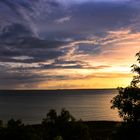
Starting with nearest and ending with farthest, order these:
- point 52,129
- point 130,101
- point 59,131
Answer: point 130,101, point 59,131, point 52,129

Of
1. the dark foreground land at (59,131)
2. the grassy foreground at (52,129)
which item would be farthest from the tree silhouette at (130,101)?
the grassy foreground at (52,129)

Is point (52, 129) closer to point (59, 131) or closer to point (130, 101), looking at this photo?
point (59, 131)

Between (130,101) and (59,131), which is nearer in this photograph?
(130,101)

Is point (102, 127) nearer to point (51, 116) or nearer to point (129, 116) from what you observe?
point (51, 116)

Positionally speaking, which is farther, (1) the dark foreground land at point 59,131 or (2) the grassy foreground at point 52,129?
(2) the grassy foreground at point 52,129

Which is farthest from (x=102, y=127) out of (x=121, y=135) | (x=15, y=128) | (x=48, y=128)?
(x=121, y=135)

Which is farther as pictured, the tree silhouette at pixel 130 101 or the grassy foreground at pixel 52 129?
the grassy foreground at pixel 52 129

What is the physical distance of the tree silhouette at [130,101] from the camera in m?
29.0

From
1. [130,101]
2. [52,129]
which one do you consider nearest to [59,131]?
[52,129]

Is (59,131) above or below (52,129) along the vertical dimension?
below

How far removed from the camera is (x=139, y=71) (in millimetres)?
30047

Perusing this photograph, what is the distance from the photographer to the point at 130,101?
29.3 meters

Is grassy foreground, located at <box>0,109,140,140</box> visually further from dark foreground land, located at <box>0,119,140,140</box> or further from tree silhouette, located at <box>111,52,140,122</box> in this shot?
tree silhouette, located at <box>111,52,140,122</box>

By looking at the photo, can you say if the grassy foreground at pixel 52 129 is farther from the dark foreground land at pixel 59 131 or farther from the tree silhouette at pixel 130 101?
the tree silhouette at pixel 130 101
